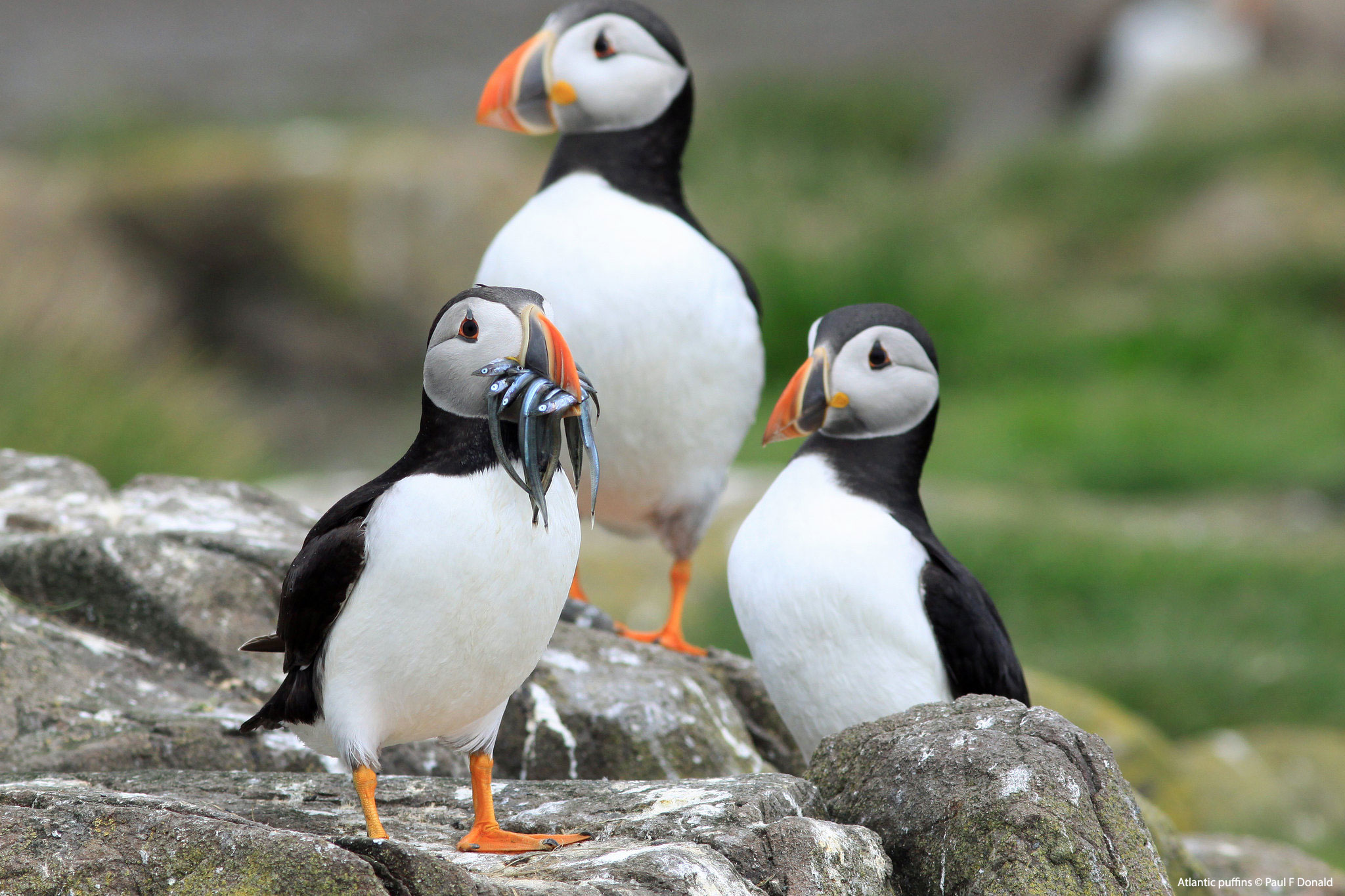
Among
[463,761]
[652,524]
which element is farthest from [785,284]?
[463,761]

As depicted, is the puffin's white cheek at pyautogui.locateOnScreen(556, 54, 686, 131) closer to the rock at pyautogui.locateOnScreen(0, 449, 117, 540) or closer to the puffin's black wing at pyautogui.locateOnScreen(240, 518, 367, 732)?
the rock at pyautogui.locateOnScreen(0, 449, 117, 540)

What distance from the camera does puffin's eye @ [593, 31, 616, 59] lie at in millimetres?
5012

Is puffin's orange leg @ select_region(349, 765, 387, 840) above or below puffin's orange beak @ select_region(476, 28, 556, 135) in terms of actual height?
below

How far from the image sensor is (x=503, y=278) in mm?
4922

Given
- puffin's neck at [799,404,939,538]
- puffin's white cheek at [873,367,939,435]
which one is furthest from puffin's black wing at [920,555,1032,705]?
puffin's white cheek at [873,367,939,435]

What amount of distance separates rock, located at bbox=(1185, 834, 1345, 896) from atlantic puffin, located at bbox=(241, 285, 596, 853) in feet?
8.44

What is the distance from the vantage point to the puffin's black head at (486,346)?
3.17 m

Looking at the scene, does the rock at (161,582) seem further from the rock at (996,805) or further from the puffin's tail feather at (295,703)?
the rock at (996,805)

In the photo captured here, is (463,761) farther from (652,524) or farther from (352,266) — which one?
(352,266)

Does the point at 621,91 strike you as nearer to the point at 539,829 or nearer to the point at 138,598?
the point at 138,598

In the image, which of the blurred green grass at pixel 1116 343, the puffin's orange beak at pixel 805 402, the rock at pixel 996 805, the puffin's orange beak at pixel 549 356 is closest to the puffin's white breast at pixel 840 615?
the puffin's orange beak at pixel 805 402

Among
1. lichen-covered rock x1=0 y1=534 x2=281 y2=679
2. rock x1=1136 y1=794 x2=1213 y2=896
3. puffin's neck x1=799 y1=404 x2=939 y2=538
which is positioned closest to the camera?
rock x1=1136 y1=794 x2=1213 y2=896

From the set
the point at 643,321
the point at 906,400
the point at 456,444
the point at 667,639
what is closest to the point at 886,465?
the point at 906,400

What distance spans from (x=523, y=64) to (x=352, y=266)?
996cm
